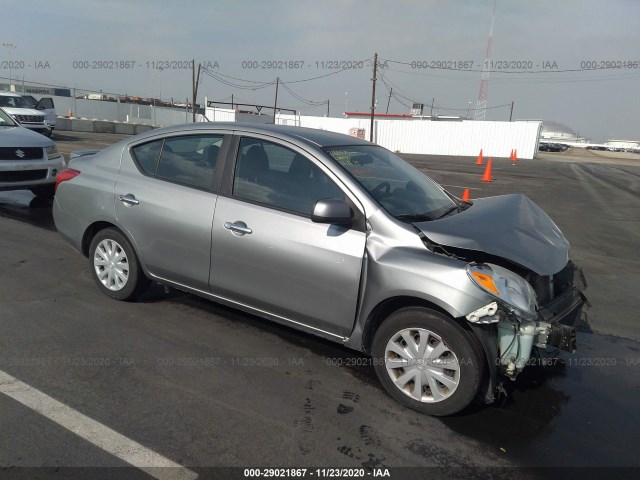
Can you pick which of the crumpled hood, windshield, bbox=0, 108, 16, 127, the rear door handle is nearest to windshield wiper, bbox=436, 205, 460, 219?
the crumpled hood

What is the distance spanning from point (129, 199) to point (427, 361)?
113 inches

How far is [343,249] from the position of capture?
11.2ft

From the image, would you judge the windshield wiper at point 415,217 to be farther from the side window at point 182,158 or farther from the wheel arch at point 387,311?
the side window at point 182,158

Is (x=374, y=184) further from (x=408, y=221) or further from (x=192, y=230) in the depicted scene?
(x=192, y=230)

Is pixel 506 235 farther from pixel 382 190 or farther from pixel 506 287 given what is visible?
pixel 382 190

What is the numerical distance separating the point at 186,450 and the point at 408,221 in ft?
6.47

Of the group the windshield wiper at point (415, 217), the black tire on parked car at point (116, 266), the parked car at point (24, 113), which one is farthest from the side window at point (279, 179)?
the parked car at point (24, 113)

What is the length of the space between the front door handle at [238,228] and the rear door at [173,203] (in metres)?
0.20

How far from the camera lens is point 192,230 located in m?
4.05

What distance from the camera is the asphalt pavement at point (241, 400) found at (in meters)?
2.76

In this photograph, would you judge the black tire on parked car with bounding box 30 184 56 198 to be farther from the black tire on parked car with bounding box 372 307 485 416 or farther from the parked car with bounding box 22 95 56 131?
the parked car with bounding box 22 95 56 131

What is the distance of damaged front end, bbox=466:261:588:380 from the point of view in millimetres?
2998

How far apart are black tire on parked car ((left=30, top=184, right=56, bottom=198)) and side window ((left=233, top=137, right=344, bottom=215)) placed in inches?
233

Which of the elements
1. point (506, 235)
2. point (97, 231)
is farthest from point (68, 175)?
point (506, 235)
